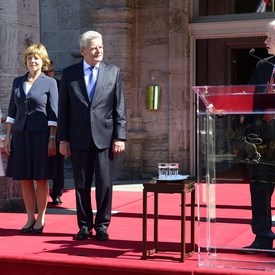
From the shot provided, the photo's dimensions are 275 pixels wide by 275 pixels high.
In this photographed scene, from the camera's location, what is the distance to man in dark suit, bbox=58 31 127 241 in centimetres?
740

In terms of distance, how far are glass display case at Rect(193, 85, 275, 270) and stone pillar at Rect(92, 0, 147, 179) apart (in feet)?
23.9

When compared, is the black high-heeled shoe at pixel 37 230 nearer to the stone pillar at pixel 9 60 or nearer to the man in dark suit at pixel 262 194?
the stone pillar at pixel 9 60

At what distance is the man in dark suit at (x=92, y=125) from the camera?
740 centimetres

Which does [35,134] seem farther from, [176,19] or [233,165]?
[176,19]

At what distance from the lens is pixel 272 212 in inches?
243

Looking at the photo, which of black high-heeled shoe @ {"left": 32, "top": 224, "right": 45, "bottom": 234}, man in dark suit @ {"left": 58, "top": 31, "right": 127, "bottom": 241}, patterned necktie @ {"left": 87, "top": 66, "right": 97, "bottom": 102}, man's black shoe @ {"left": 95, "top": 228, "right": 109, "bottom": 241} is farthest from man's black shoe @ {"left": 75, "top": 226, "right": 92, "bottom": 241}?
patterned necktie @ {"left": 87, "top": 66, "right": 97, "bottom": 102}

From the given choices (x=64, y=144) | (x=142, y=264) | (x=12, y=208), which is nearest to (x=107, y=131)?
(x=64, y=144)

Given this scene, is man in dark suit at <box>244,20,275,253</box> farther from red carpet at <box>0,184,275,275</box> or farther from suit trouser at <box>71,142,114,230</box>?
suit trouser at <box>71,142,114,230</box>

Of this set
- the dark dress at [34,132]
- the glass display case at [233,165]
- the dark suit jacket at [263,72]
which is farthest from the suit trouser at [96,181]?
the dark suit jacket at [263,72]

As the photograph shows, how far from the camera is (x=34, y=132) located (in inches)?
316

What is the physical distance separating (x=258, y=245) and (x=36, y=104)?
2963mm

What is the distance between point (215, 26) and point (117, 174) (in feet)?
9.73

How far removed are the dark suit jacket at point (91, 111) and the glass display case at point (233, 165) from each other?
1.54 m

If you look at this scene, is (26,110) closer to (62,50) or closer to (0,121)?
(0,121)
